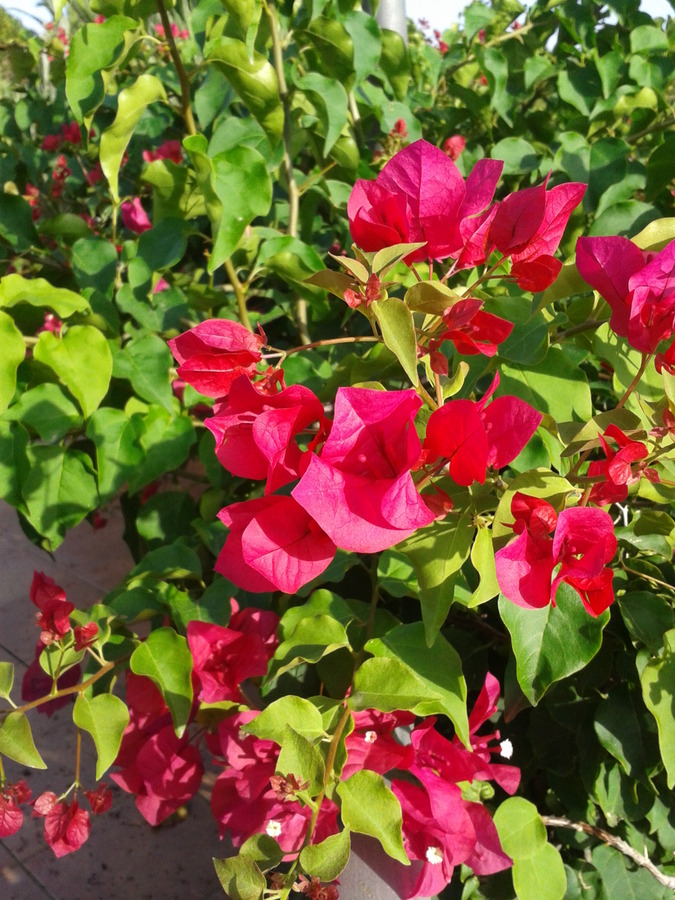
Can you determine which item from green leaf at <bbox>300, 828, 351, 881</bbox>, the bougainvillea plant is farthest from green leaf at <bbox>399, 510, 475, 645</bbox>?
green leaf at <bbox>300, 828, 351, 881</bbox>

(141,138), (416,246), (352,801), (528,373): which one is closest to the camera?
(416,246)

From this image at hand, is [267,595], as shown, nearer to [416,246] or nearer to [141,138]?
[416,246]

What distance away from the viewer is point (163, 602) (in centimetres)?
67

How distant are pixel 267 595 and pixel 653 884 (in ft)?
1.45

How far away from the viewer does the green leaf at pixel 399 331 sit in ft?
1.12

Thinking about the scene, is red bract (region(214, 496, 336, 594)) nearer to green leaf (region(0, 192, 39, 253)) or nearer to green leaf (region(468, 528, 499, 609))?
green leaf (region(468, 528, 499, 609))

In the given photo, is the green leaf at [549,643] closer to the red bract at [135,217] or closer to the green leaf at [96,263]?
the green leaf at [96,263]

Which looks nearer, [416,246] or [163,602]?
[416,246]

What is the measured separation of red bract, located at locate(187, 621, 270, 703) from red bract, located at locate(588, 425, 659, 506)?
0.33 meters

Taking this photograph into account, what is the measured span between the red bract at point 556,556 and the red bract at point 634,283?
0.10 m

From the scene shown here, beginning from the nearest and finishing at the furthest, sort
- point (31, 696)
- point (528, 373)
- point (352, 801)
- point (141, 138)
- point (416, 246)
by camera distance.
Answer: point (416, 246)
point (352, 801)
point (528, 373)
point (31, 696)
point (141, 138)

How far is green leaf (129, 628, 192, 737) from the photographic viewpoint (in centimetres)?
57

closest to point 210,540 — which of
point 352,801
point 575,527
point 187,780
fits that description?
point 187,780

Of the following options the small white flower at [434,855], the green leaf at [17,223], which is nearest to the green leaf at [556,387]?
the small white flower at [434,855]
